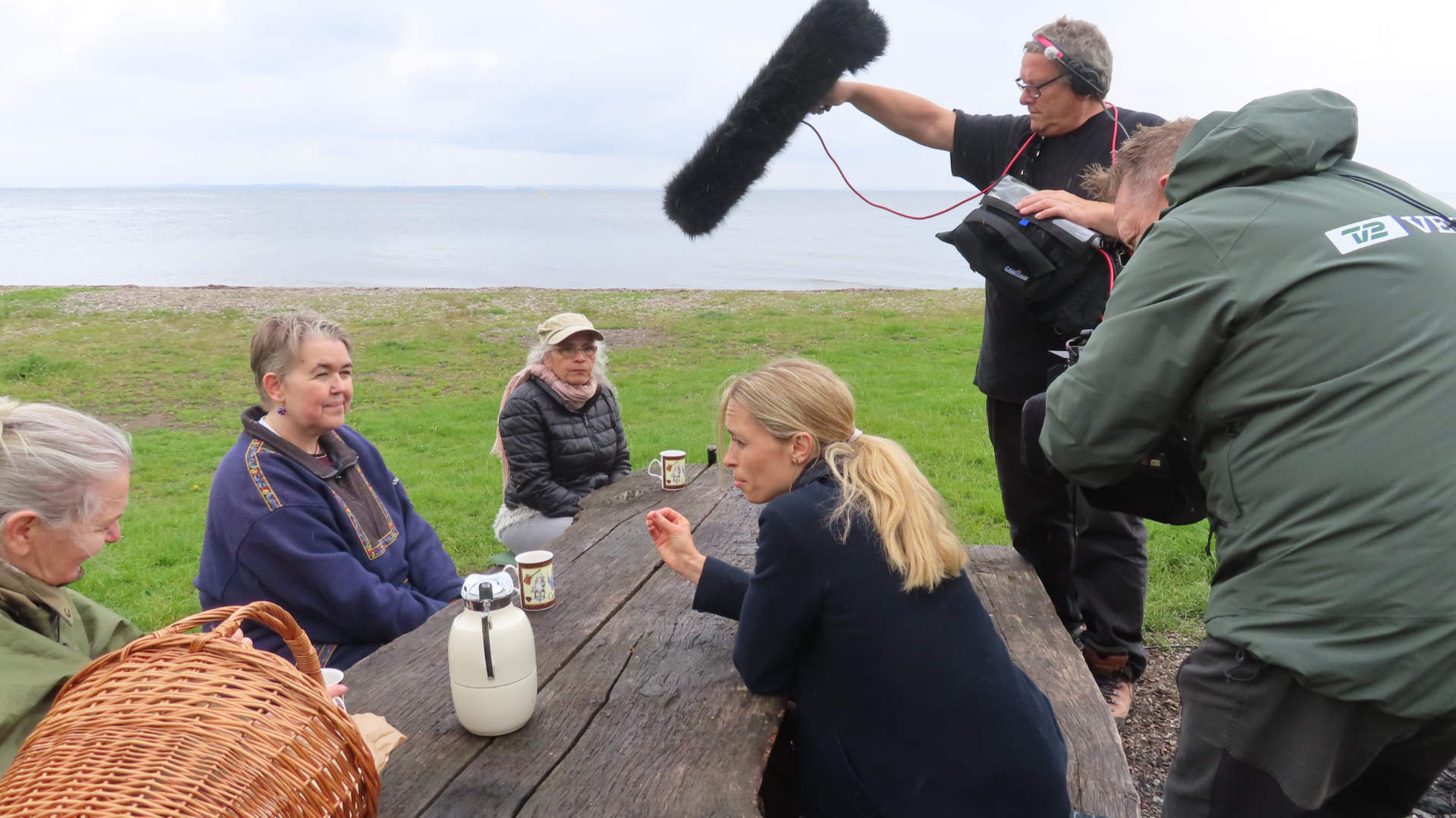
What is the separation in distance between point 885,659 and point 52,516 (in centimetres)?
161

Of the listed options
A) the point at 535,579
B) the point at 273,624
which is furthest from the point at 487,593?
the point at 535,579

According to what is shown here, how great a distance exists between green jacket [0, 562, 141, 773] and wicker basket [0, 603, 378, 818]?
0.81 ft

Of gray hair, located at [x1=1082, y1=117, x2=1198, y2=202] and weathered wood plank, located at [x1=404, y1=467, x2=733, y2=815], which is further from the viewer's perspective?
gray hair, located at [x1=1082, y1=117, x2=1198, y2=202]

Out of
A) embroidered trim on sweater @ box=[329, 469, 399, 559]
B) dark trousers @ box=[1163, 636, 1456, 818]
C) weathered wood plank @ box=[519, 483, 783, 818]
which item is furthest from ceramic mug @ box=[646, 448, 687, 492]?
dark trousers @ box=[1163, 636, 1456, 818]

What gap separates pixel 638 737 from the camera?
5.77 feet

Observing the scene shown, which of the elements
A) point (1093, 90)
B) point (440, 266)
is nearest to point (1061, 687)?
point (1093, 90)

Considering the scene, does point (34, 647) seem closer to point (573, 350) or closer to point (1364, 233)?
point (1364, 233)

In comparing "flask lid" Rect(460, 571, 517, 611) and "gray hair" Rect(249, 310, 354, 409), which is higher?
"gray hair" Rect(249, 310, 354, 409)

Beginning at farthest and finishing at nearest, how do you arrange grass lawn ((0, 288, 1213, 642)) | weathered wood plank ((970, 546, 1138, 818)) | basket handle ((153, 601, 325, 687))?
grass lawn ((0, 288, 1213, 642))
weathered wood plank ((970, 546, 1138, 818))
basket handle ((153, 601, 325, 687))

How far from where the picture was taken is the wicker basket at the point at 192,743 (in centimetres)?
109

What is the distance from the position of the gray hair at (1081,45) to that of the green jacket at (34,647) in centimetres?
306

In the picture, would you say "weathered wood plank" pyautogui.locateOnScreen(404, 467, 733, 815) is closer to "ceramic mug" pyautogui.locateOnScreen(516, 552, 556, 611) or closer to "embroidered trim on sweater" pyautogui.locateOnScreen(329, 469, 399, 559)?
"ceramic mug" pyautogui.locateOnScreen(516, 552, 556, 611)

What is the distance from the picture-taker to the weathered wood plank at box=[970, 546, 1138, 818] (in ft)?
6.21

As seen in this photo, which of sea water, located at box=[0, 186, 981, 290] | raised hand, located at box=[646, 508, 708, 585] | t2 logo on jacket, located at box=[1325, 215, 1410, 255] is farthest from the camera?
sea water, located at box=[0, 186, 981, 290]
